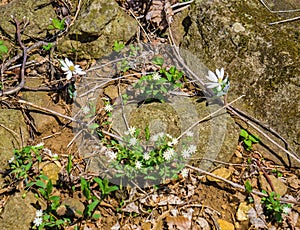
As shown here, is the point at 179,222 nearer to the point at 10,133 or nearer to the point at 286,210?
the point at 286,210

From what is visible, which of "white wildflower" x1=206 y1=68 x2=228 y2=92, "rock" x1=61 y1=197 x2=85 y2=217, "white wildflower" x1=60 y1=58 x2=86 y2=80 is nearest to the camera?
"rock" x1=61 y1=197 x2=85 y2=217

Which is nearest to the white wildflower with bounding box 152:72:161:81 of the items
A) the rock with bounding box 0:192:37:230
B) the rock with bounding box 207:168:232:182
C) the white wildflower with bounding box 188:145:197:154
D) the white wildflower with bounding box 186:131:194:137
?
the white wildflower with bounding box 186:131:194:137

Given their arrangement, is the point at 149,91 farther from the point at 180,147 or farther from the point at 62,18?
the point at 62,18

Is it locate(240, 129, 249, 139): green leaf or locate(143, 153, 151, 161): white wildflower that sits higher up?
locate(143, 153, 151, 161): white wildflower

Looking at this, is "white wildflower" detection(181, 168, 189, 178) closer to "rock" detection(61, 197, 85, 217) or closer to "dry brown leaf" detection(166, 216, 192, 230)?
"dry brown leaf" detection(166, 216, 192, 230)

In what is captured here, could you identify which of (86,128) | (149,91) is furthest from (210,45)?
(86,128)

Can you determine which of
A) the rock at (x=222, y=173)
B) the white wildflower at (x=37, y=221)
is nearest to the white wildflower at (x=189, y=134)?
the rock at (x=222, y=173)
